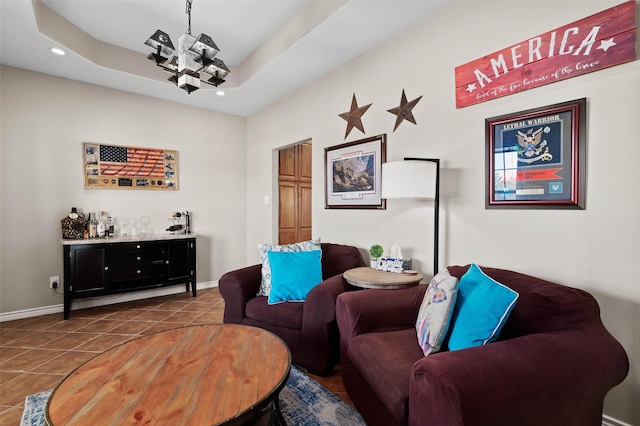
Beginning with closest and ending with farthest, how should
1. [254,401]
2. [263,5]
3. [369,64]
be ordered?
[254,401] → [263,5] → [369,64]

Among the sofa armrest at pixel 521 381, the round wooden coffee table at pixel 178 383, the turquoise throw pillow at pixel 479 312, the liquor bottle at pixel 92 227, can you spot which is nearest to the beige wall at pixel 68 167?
the liquor bottle at pixel 92 227

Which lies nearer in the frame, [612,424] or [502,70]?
[612,424]

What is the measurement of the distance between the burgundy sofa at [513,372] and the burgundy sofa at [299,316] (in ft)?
1.53

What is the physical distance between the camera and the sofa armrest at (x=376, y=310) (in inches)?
69.4

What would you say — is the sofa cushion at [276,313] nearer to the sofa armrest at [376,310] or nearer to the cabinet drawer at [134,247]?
the sofa armrest at [376,310]

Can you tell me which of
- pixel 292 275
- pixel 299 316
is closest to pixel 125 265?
Result: pixel 292 275

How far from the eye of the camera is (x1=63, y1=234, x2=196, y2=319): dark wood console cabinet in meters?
3.32

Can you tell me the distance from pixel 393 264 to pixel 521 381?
142 cm

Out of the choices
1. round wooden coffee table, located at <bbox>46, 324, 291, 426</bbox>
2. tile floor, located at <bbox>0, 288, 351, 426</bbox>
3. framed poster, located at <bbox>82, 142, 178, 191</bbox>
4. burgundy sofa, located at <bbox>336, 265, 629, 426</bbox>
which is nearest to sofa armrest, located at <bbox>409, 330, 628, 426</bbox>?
burgundy sofa, located at <bbox>336, 265, 629, 426</bbox>

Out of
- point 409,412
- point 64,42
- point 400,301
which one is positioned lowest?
point 409,412

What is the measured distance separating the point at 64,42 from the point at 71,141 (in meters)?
1.22

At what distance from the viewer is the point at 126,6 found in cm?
270

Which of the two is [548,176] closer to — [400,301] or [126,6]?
[400,301]

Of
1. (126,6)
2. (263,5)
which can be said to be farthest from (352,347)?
(126,6)
